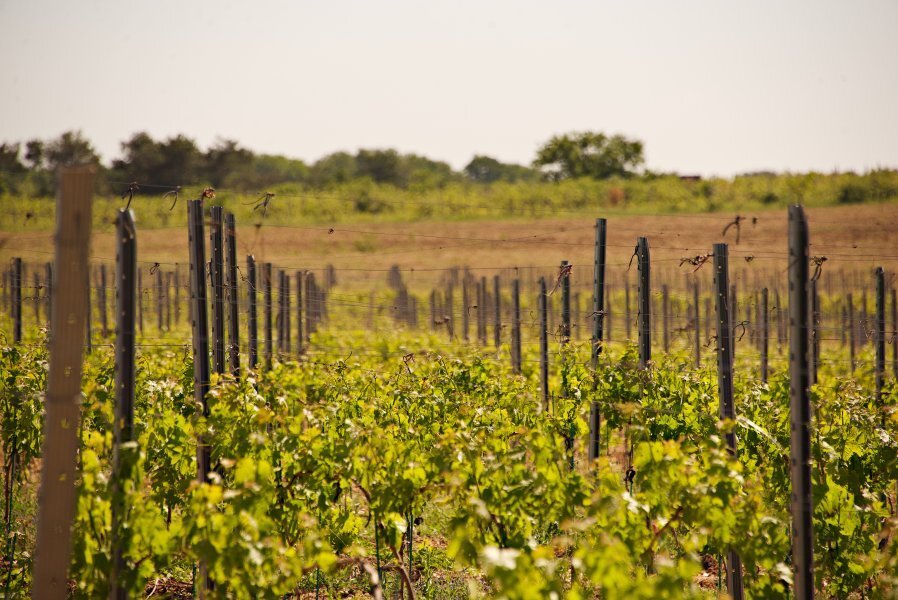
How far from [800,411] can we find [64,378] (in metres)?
3.37

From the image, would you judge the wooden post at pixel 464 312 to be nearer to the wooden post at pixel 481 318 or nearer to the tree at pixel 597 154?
the wooden post at pixel 481 318

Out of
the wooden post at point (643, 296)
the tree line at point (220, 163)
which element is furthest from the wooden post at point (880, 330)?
the tree line at point (220, 163)

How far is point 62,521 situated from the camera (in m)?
3.47

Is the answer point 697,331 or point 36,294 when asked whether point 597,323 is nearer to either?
point 697,331

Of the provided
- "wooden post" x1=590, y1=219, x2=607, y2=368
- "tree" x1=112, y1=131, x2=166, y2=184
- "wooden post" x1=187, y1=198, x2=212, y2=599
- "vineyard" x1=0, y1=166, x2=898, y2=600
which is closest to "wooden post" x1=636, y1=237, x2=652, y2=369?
"vineyard" x1=0, y1=166, x2=898, y2=600

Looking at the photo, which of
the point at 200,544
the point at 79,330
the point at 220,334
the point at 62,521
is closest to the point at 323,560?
Result: the point at 200,544

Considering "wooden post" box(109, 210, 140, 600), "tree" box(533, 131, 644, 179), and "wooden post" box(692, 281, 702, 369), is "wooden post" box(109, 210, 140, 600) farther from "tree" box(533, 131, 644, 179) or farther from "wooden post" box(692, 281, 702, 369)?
"tree" box(533, 131, 644, 179)

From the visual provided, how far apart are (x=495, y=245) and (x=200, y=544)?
113 feet

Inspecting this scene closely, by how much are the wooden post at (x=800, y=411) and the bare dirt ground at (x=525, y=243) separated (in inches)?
1097

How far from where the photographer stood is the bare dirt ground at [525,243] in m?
33.2

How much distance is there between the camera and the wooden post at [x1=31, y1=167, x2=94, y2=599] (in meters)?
3.38

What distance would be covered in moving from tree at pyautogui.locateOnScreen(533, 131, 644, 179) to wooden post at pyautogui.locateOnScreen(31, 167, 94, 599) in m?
59.3

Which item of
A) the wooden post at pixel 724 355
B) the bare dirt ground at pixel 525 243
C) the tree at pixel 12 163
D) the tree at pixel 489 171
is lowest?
the wooden post at pixel 724 355

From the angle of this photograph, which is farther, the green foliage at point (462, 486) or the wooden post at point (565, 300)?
the wooden post at point (565, 300)
